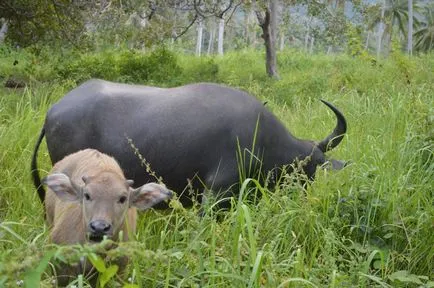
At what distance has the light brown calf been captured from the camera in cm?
331

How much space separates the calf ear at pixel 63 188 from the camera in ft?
11.6

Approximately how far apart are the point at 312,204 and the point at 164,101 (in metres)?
1.52

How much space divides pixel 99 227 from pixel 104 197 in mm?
257

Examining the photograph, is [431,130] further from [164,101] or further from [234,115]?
[164,101]

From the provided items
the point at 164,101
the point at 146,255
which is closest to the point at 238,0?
the point at 164,101

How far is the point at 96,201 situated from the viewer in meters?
3.37

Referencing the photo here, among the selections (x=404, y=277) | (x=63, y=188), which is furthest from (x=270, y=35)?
(x=63, y=188)

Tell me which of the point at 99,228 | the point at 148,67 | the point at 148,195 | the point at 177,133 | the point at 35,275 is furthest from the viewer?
the point at 148,67

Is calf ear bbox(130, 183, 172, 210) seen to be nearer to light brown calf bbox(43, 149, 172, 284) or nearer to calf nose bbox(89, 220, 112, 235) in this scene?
light brown calf bbox(43, 149, 172, 284)

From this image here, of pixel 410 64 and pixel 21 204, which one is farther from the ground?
pixel 410 64

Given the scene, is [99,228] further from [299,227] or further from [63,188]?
[299,227]

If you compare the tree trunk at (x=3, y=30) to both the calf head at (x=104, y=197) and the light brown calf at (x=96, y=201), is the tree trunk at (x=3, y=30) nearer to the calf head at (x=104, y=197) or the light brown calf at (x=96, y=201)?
the light brown calf at (x=96, y=201)

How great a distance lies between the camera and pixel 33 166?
194 inches

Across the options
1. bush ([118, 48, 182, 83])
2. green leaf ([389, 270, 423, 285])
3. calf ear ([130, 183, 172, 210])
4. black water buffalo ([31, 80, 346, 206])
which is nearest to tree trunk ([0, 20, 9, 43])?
bush ([118, 48, 182, 83])
